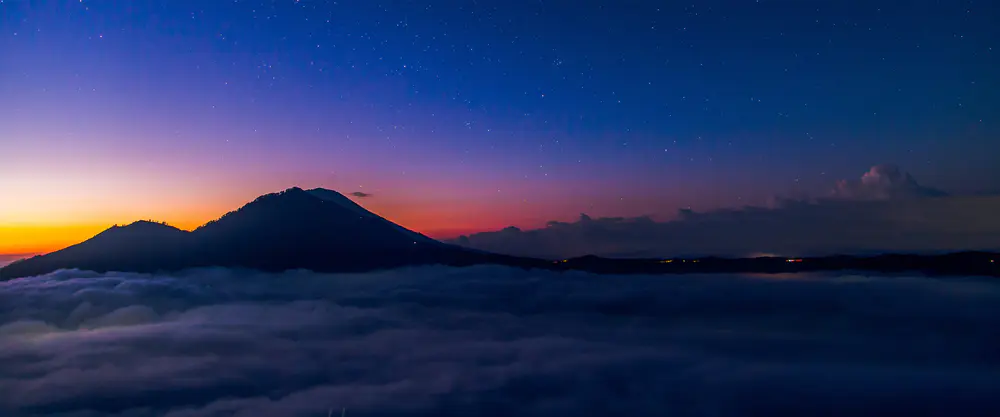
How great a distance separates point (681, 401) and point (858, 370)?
7002cm

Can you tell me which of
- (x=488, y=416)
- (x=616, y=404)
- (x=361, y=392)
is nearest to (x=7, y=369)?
(x=361, y=392)

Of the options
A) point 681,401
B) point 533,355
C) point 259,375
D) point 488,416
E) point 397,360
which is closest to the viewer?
point 488,416

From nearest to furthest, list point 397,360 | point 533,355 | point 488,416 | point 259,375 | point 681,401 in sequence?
point 488,416
point 681,401
point 259,375
point 397,360
point 533,355

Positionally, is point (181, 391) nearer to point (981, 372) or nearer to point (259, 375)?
point (259, 375)

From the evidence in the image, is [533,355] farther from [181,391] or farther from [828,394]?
[181,391]

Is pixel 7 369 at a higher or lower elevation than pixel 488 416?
higher

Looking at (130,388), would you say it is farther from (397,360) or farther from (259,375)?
(397,360)

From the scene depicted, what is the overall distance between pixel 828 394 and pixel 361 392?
13852 cm

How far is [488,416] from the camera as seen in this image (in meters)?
147

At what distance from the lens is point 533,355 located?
19925 centimetres

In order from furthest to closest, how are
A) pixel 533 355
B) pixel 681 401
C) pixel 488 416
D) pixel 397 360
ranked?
pixel 533 355 → pixel 397 360 → pixel 681 401 → pixel 488 416

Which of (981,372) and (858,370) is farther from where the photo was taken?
(858,370)

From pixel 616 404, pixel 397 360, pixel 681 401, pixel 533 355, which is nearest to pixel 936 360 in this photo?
pixel 681 401

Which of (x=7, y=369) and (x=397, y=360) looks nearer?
(x=7, y=369)
